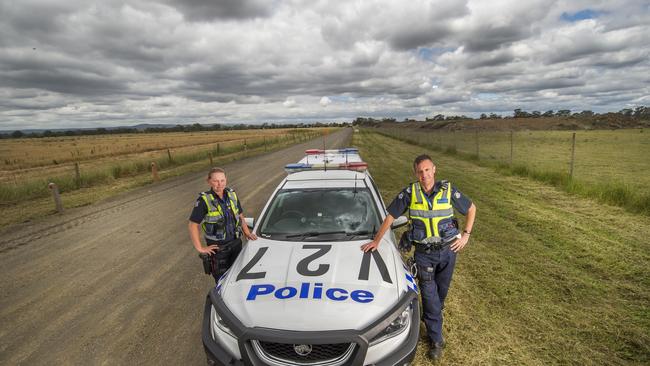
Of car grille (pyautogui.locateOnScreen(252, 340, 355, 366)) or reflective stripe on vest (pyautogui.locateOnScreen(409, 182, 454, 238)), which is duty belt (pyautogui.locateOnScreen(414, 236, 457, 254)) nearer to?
reflective stripe on vest (pyautogui.locateOnScreen(409, 182, 454, 238))

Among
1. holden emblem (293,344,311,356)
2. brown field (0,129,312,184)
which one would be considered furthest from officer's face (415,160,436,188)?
brown field (0,129,312,184)

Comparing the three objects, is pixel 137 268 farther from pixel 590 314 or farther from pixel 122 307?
pixel 590 314

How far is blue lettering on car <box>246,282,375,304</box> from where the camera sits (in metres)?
2.45

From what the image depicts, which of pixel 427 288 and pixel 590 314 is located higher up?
pixel 427 288

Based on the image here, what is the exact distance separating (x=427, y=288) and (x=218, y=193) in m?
2.42

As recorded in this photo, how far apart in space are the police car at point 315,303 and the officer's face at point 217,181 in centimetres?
64

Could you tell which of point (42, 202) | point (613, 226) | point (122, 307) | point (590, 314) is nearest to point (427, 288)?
point (590, 314)

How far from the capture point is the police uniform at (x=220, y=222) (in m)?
3.57

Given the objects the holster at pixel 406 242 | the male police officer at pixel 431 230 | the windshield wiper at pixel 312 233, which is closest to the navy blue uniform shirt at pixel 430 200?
the male police officer at pixel 431 230

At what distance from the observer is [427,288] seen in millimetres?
3141

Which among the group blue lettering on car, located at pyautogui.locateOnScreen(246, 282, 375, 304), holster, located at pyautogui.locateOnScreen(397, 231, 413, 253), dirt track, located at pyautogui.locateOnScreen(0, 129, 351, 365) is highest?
holster, located at pyautogui.locateOnScreen(397, 231, 413, 253)

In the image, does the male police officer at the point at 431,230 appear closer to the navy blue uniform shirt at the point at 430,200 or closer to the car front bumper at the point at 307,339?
the navy blue uniform shirt at the point at 430,200

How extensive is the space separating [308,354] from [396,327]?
0.70 metres

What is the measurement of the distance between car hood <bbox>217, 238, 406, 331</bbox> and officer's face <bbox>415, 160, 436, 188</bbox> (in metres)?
0.75
